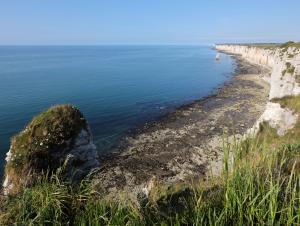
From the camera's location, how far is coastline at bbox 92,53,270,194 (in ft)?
70.8

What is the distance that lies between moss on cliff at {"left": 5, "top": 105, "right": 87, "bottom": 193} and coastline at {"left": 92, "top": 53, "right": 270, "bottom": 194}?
2.57 meters

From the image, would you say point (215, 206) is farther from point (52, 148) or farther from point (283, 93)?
point (283, 93)

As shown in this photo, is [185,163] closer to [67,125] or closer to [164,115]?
[67,125]

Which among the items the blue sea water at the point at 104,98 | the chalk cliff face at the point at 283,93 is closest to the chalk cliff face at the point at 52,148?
the blue sea water at the point at 104,98

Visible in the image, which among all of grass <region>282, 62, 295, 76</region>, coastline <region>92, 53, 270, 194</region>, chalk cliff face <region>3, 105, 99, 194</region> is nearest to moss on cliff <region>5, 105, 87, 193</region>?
chalk cliff face <region>3, 105, 99, 194</region>

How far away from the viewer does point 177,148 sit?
2738cm

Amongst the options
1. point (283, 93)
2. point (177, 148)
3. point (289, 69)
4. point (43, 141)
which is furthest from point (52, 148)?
point (289, 69)

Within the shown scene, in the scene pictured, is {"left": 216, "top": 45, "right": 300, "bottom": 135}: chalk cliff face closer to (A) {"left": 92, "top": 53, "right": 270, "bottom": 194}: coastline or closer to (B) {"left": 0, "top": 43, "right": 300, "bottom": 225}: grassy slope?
(A) {"left": 92, "top": 53, "right": 270, "bottom": 194}: coastline

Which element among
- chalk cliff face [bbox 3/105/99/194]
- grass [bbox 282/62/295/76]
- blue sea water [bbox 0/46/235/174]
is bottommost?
blue sea water [bbox 0/46/235/174]

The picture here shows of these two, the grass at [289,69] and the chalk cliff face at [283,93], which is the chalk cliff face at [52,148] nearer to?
the chalk cliff face at [283,93]

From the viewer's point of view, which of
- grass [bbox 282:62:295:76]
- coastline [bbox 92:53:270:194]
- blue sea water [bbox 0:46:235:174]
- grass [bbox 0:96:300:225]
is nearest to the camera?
grass [bbox 0:96:300:225]

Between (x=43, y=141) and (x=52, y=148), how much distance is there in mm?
567

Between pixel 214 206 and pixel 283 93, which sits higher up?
pixel 214 206

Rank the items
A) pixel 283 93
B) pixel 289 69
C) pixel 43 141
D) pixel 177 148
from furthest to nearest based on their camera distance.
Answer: pixel 289 69 → pixel 177 148 → pixel 283 93 → pixel 43 141
